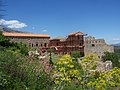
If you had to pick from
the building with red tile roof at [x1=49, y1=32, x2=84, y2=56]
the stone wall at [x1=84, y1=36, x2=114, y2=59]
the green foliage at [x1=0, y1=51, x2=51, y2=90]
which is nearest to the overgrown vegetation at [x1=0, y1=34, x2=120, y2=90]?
the green foliage at [x1=0, y1=51, x2=51, y2=90]

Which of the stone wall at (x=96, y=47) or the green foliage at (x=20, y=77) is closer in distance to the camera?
the green foliage at (x=20, y=77)

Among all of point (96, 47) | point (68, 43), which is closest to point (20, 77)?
point (96, 47)

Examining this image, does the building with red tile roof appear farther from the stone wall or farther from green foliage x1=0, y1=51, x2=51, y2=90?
green foliage x1=0, y1=51, x2=51, y2=90

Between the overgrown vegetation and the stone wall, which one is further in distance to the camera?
the stone wall

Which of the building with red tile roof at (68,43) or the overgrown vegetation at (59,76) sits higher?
the building with red tile roof at (68,43)

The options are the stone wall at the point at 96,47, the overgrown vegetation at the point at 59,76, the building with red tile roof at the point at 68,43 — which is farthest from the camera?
the building with red tile roof at the point at 68,43

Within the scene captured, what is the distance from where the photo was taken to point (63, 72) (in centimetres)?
1038

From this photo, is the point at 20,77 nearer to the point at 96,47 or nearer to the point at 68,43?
the point at 96,47

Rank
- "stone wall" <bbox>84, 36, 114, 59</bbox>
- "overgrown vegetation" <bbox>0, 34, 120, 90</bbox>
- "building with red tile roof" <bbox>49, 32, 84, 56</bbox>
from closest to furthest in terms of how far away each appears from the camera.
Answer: "overgrown vegetation" <bbox>0, 34, 120, 90</bbox>
"stone wall" <bbox>84, 36, 114, 59</bbox>
"building with red tile roof" <bbox>49, 32, 84, 56</bbox>

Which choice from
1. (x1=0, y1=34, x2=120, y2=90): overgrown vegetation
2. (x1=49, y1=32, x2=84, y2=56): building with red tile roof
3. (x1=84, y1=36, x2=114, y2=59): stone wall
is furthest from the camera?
(x1=49, y1=32, x2=84, y2=56): building with red tile roof

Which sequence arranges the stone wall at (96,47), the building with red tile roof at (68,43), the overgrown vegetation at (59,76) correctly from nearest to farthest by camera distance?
the overgrown vegetation at (59,76)
the stone wall at (96,47)
the building with red tile roof at (68,43)

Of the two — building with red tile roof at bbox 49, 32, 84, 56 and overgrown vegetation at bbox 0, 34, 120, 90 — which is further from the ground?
building with red tile roof at bbox 49, 32, 84, 56

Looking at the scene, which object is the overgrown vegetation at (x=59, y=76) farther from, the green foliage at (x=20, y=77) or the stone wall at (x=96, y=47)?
the stone wall at (x=96, y=47)

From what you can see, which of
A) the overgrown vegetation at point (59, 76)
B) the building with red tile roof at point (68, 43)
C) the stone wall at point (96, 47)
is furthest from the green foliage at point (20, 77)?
the building with red tile roof at point (68, 43)
